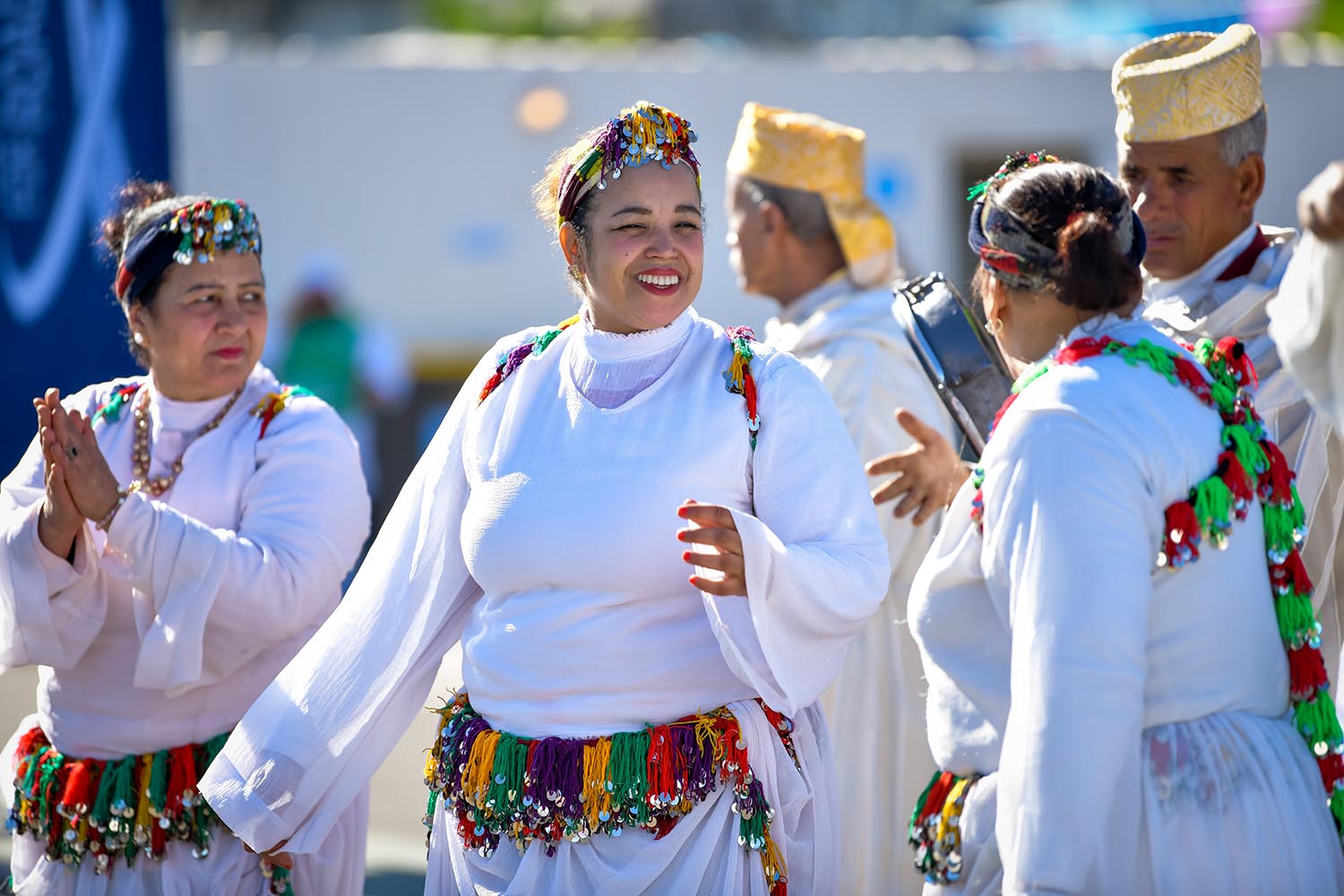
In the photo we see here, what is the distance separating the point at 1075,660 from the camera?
256cm

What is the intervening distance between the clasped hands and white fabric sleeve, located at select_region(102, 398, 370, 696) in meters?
0.06

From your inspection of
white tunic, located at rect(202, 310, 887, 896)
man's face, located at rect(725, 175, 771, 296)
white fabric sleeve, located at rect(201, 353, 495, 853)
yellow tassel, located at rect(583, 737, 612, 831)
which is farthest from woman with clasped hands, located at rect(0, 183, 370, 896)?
man's face, located at rect(725, 175, 771, 296)

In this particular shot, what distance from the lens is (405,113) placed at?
13.0 meters

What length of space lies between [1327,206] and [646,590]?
4.25ft

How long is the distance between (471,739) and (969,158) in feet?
35.8

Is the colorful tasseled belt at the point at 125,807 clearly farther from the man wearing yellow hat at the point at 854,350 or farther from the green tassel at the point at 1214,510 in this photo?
the green tassel at the point at 1214,510

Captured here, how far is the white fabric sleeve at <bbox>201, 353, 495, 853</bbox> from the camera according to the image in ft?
10.9

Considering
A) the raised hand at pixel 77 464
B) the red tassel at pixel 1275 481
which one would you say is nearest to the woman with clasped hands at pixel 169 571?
the raised hand at pixel 77 464

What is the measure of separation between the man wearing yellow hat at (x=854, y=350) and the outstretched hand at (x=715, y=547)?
1.59 m

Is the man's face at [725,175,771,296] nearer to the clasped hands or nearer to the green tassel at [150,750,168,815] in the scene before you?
the clasped hands

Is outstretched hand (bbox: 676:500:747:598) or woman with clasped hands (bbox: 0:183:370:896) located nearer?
outstretched hand (bbox: 676:500:747:598)

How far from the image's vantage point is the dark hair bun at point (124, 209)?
410cm

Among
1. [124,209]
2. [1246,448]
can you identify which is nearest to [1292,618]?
[1246,448]

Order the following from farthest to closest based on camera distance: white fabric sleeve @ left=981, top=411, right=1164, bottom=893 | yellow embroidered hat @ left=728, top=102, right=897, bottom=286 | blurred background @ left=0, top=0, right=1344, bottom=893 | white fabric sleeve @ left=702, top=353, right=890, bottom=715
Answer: blurred background @ left=0, top=0, right=1344, bottom=893, yellow embroidered hat @ left=728, top=102, right=897, bottom=286, white fabric sleeve @ left=702, top=353, right=890, bottom=715, white fabric sleeve @ left=981, top=411, right=1164, bottom=893
